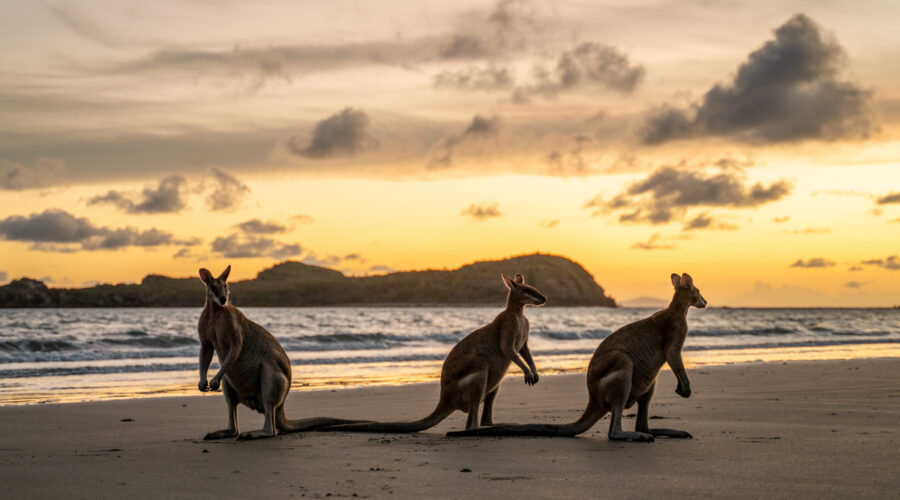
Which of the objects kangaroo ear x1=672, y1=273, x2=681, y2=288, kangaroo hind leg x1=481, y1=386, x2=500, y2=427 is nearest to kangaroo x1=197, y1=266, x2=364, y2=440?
kangaroo hind leg x1=481, y1=386, x2=500, y2=427

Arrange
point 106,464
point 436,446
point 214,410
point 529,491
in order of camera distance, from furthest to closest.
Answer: point 214,410 → point 436,446 → point 106,464 → point 529,491

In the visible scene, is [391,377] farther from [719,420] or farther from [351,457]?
[351,457]

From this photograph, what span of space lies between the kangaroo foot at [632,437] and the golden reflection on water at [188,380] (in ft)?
25.4

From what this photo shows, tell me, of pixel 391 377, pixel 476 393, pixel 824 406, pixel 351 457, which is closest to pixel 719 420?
pixel 824 406

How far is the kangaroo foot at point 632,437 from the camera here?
7547mm

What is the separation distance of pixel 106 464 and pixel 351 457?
5.72 feet

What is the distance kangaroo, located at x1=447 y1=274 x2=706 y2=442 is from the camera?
303 inches

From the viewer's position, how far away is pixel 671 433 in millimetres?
7898

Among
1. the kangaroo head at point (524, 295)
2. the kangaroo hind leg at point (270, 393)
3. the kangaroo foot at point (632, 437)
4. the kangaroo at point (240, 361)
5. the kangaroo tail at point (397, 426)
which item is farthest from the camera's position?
the kangaroo head at point (524, 295)

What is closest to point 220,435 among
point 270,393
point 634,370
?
point 270,393

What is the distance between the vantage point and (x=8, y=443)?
800cm

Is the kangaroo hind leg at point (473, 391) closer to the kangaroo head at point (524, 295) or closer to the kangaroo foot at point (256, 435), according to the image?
the kangaroo head at point (524, 295)

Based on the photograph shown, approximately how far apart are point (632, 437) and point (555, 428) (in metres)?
0.71

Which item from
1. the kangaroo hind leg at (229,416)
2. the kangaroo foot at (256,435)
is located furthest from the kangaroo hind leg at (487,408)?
the kangaroo hind leg at (229,416)
